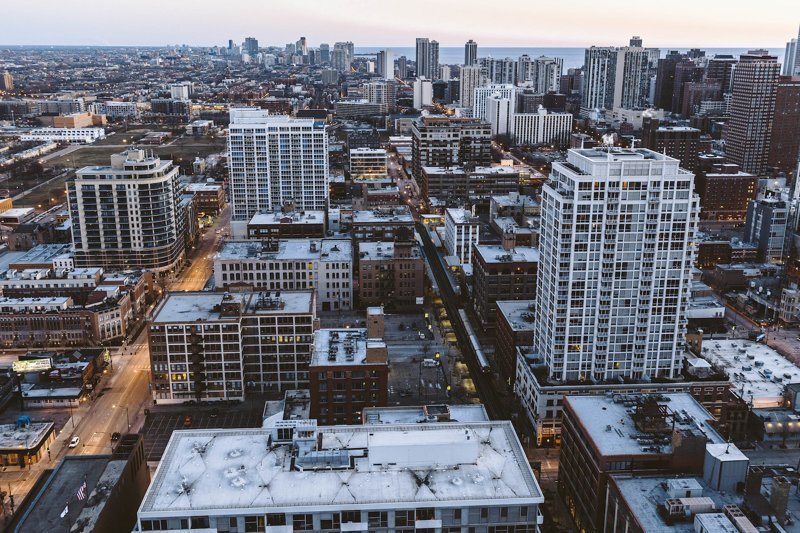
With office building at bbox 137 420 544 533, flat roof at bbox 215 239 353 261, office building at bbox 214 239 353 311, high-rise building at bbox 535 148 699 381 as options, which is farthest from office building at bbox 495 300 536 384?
office building at bbox 137 420 544 533

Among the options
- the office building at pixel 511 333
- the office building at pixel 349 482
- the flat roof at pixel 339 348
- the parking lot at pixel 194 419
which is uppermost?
the office building at pixel 349 482

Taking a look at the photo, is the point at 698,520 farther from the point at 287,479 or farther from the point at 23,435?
the point at 23,435

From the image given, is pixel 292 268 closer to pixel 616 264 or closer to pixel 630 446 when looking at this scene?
pixel 616 264

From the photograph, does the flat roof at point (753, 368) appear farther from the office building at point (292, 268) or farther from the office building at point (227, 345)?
the office building at point (292, 268)

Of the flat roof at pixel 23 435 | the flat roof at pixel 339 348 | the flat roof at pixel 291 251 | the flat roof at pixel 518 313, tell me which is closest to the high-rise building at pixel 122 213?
the flat roof at pixel 291 251

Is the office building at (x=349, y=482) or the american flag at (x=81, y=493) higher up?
the office building at (x=349, y=482)

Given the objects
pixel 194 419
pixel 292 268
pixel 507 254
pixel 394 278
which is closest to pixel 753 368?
pixel 507 254

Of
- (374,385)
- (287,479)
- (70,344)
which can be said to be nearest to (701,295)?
Answer: (374,385)
